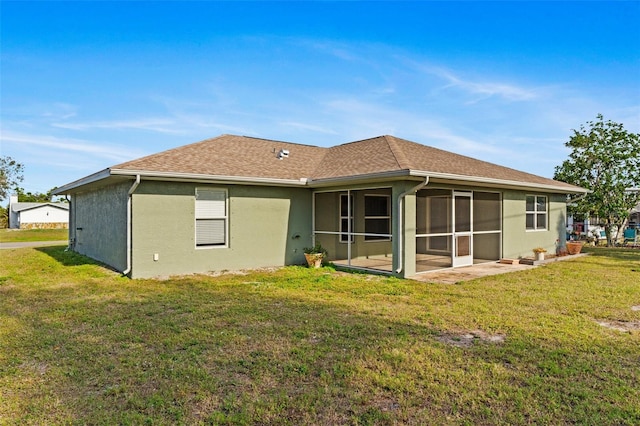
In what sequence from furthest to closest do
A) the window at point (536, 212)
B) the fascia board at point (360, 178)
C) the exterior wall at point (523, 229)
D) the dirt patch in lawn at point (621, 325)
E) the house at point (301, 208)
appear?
1. the window at point (536, 212)
2. the exterior wall at point (523, 229)
3. the house at point (301, 208)
4. the fascia board at point (360, 178)
5. the dirt patch in lawn at point (621, 325)

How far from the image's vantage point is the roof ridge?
8776mm

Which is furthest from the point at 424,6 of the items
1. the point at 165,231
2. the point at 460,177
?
the point at 165,231

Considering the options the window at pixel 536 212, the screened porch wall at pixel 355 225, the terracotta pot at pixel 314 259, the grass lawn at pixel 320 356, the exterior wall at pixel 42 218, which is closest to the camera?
the grass lawn at pixel 320 356

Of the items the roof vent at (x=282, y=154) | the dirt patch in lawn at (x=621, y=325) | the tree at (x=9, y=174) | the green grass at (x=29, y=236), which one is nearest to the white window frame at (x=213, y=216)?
the roof vent at (x=282, y=154)

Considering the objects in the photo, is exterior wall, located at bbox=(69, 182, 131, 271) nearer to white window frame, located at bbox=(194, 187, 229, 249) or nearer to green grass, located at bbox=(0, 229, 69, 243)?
white window frame, located at bbox=(194, 187, 229, 249)

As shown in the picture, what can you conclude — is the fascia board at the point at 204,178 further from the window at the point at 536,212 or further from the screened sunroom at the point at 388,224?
the window at the point at 536,212

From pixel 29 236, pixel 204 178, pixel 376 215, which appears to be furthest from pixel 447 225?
pixel 29 236

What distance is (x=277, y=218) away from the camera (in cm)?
1071

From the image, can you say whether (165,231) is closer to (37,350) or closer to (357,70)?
(37,350)

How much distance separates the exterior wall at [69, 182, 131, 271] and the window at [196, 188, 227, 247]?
5.29 feet

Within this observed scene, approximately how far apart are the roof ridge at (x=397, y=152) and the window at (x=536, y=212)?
209 inches

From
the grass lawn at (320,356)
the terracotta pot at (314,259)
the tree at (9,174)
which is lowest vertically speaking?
the grass lawn at (320,356)

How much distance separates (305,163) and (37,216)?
44.7 metres

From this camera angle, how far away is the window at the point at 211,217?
9578mm
